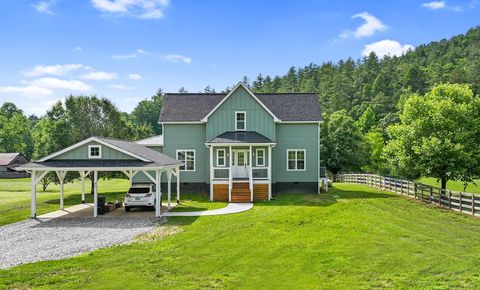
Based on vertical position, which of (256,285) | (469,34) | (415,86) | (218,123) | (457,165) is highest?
(469,34)

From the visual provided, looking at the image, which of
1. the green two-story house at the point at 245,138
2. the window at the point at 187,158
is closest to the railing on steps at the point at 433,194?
the green two-story house at the point at 245,138

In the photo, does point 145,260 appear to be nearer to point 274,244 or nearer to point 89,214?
point 274,244

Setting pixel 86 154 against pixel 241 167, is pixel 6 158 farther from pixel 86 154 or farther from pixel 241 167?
pixel 86 154

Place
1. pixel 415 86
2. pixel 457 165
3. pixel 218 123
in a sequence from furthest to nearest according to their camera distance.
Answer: pixel 415 86 → pixel 218 123 → pixel 457 165

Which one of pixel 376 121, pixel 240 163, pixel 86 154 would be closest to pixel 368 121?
A: pixel 376 121

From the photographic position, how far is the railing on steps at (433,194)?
2266cm

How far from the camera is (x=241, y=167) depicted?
29.9 m

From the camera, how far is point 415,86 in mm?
85500

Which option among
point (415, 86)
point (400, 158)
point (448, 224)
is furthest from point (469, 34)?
point (448, 224)

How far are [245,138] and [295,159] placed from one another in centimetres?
448

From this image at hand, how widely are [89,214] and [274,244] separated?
12.2m

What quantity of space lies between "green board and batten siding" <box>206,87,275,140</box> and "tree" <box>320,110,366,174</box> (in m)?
24.0

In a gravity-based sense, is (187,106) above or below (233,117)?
above

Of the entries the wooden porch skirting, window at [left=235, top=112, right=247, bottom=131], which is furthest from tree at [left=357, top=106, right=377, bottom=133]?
the wooden porch skirting
